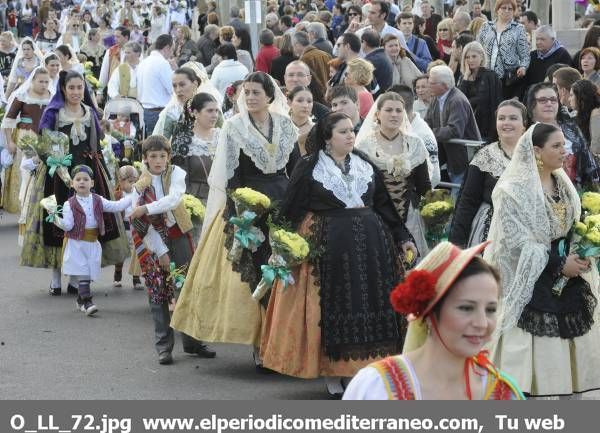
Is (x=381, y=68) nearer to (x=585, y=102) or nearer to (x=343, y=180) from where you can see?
(x=585, y=102)

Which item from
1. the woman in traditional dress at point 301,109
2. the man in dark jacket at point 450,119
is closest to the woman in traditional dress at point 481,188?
the woman in traditional dress at point 301,109

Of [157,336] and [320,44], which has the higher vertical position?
[320,44]

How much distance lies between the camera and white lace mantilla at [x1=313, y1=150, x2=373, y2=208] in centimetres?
904

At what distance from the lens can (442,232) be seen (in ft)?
34.7

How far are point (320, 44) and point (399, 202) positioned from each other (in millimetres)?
7536

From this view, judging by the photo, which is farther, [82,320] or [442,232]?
[82,320]

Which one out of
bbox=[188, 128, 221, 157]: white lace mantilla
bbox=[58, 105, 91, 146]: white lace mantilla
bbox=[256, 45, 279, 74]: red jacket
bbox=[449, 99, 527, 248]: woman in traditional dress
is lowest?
bbox=[449, 99, 527, 248]: woman in traditional dress

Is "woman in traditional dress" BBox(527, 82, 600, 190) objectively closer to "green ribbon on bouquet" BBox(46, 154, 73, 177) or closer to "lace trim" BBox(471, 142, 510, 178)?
"lace trim" BBox(471, 142, 510, 178)

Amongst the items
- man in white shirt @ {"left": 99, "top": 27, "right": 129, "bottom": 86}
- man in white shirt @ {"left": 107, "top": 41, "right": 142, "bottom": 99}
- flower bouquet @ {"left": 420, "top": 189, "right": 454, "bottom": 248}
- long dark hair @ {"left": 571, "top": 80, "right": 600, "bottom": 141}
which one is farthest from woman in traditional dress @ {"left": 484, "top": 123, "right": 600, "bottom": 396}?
man in white shirt @ {"left": 99, "top": 27, "right": 129, "bottom": 86}

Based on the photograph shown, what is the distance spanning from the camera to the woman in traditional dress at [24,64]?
63.6 ft

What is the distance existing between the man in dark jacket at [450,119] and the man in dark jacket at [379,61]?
6.09 ft

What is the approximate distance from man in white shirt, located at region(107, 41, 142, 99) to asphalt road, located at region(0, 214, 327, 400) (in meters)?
6.39

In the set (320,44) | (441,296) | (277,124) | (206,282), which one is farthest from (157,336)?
(320,44)

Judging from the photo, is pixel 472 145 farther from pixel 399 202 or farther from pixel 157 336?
pixel 157 336
